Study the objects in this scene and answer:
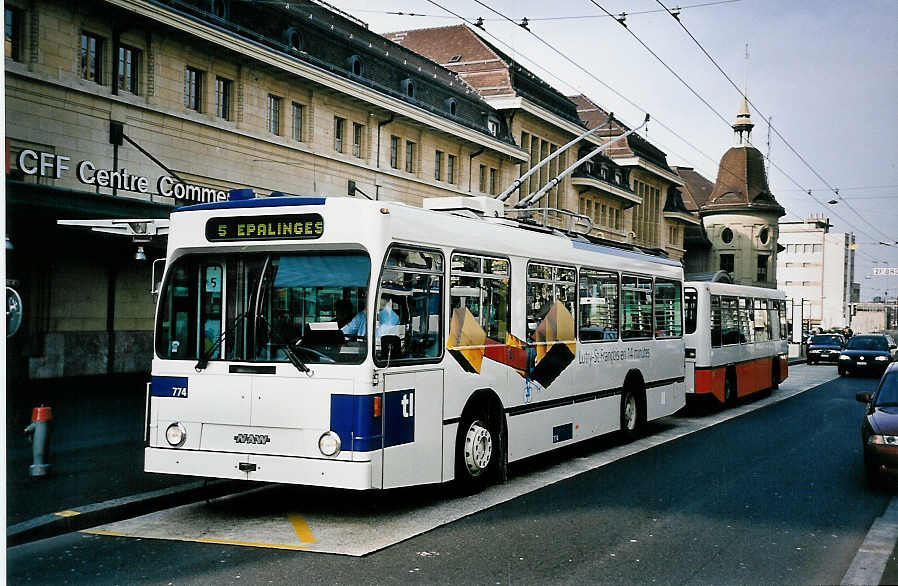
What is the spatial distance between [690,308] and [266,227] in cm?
1333

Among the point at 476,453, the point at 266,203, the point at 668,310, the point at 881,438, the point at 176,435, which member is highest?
the point at 266,203

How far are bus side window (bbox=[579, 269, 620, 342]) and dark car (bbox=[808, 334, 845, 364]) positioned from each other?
39.0 m

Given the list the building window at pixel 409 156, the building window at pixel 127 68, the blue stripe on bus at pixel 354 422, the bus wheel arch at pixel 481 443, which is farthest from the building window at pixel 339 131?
the blue stripe on bus at pixel 354 422

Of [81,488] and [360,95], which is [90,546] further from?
[360,95]

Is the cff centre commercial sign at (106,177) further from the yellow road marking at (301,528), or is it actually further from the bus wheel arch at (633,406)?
the yellow road marking at (301,528)

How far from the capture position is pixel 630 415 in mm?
15320

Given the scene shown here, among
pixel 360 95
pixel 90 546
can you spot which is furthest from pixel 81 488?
pixel 360 95

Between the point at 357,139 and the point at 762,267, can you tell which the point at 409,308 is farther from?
the point at 762,267

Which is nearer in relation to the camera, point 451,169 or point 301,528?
point 301,528

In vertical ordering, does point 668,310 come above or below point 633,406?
above

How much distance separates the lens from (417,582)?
22.4ft

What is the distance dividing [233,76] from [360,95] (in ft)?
16.5

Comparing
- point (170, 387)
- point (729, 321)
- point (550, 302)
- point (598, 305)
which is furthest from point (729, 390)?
point (170, 387)

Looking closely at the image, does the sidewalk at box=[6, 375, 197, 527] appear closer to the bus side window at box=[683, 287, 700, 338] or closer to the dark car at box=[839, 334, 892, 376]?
the bus side window at box=[683, 287, 700, 338]
